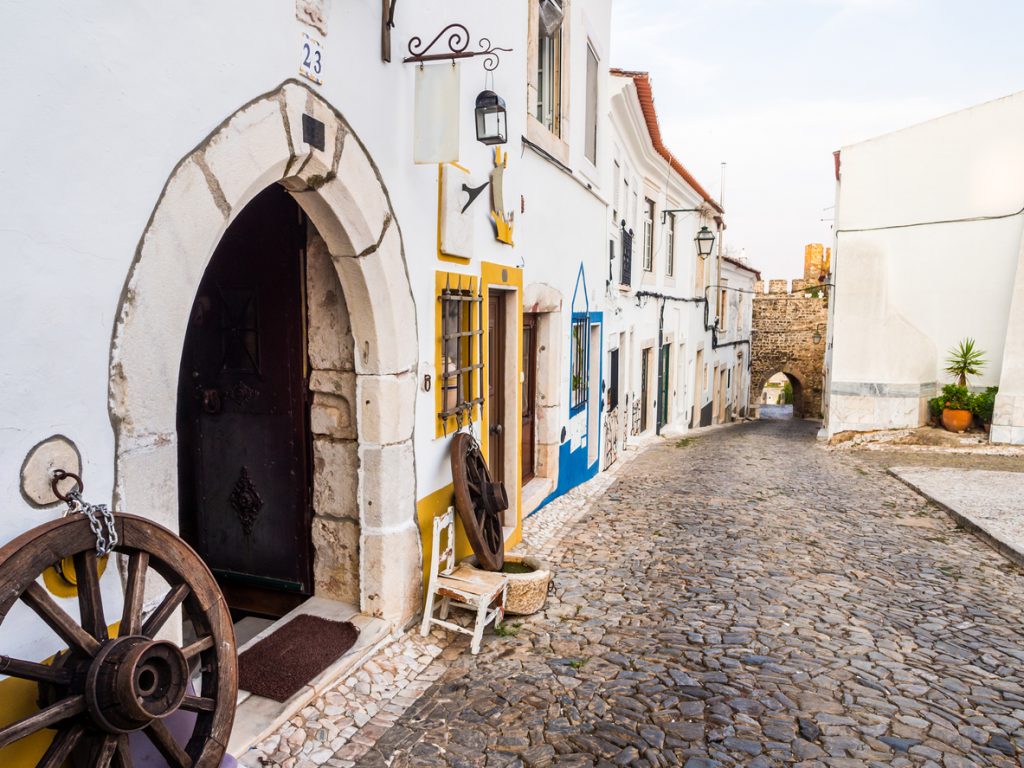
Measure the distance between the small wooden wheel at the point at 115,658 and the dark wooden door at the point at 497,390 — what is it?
12.8 feet

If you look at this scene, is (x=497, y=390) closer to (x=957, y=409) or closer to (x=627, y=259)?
(x=627, y=259)

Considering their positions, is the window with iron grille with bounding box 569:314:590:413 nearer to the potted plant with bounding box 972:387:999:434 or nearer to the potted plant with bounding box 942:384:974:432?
the potted plant with bounding box 942:384:974:432

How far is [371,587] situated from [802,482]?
6978 millimetres

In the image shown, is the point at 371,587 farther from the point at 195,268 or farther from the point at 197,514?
the point at 195,268

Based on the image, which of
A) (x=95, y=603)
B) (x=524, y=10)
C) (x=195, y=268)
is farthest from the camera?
(x=524, y=10)

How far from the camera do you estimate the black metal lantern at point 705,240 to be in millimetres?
16344

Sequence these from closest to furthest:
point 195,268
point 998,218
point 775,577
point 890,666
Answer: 1. point 195,268
2. point 890,666
3. point 775,577
4. point 998,218

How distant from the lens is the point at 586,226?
8781 mm

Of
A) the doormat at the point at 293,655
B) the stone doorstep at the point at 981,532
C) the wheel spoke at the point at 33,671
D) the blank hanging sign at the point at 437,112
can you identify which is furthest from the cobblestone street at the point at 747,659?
the blank hanging sign at the point at 437,112

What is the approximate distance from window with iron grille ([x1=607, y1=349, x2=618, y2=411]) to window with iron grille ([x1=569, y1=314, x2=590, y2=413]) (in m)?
1.92

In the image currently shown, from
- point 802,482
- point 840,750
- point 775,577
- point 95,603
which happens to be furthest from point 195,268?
point 802,482

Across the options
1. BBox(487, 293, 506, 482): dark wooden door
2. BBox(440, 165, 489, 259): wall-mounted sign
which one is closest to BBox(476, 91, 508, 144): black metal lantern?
BBox(440, 165, 489, 259): wall-mounted sign

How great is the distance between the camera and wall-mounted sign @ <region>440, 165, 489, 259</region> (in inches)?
178

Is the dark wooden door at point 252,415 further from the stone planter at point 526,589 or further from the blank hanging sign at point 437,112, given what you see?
the stone planter at point 526,589
